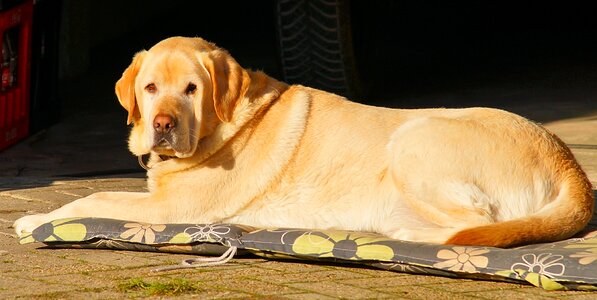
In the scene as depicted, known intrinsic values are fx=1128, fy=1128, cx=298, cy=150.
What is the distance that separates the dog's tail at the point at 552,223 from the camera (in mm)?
4137

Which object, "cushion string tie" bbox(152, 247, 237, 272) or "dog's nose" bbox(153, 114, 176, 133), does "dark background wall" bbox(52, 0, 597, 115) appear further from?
"cushion string tie" bbox(152, 247, 237, 272)

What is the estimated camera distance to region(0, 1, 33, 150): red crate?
7.60 metres

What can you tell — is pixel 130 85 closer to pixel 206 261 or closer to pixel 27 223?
pixel 27 223

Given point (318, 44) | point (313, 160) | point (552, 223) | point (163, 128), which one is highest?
point (318, 44)

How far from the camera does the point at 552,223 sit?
169 inches

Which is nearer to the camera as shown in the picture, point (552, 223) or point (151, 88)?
point (552, 223)

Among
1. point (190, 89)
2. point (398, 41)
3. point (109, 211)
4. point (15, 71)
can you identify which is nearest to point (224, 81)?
point (190, 89)

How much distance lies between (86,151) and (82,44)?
3568mm

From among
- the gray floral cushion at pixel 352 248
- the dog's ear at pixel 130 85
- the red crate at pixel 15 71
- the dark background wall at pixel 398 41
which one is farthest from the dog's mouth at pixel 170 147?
the dark background wall at pixel 398 41

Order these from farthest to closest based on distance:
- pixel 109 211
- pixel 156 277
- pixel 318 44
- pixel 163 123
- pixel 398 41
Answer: pixel 398 41 < pixel 318 44 < pixel 109 211 < pixel 163 123 < pixel 156 277

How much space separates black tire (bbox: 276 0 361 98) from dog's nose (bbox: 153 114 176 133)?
14.1 ft

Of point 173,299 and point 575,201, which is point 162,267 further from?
point 575,201

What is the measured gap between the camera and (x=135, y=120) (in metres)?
4.89

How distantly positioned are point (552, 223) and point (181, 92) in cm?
158
